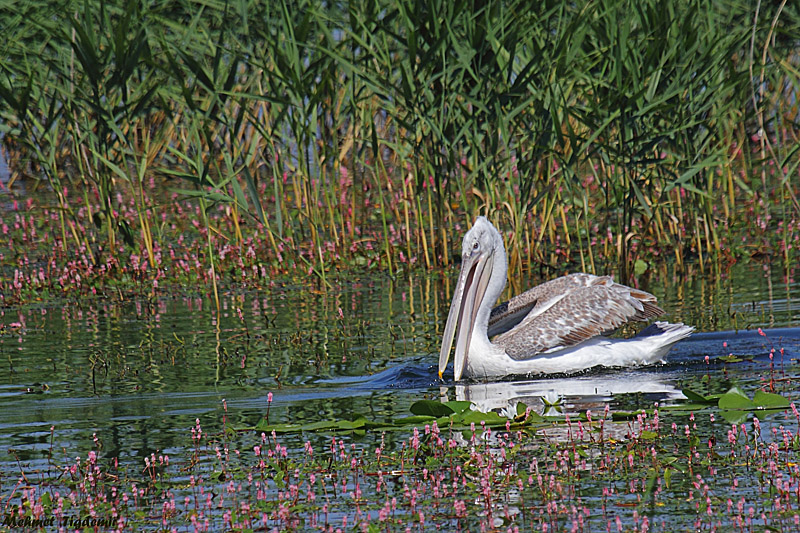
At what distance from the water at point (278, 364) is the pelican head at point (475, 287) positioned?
0.30 m

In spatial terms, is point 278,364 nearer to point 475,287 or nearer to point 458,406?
point 475,287

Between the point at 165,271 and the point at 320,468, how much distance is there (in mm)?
7319

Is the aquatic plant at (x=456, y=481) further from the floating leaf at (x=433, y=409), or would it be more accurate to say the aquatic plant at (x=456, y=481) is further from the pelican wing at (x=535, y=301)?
the pelican wing at (x=535, y=301)

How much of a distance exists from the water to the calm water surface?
15 millimetres

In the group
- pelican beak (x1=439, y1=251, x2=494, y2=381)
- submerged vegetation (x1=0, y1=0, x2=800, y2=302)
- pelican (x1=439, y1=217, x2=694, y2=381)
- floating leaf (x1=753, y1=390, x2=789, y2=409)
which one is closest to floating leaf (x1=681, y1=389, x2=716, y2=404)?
floating leaf (x1=753, y1=390, x2=789, y2=409)

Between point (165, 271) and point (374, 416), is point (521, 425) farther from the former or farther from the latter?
point (165, 271)

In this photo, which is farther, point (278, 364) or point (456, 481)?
point (278, 364)

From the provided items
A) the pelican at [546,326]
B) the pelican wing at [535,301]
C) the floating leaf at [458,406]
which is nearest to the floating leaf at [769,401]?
the floating leaf at [458,406]

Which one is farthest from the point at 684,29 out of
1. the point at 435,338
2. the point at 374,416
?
the point at 374,416

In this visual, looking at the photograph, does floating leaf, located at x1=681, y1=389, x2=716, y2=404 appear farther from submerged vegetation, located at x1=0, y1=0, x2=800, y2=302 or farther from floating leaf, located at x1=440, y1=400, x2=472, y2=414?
submerged vegetation, located at x1=0, y1=0, x2=800, y2=302

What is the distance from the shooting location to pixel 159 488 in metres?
5.02

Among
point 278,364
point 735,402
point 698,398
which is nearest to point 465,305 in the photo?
point 278,364

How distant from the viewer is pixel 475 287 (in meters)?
7.93

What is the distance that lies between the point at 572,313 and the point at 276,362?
1.98m
